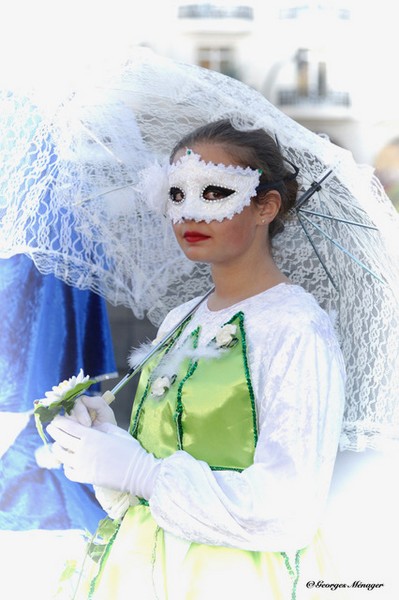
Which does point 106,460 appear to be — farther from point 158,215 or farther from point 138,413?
point 158,215

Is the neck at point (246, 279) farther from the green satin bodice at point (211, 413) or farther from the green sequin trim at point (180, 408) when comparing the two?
the green sequin trim at point (180, 408)

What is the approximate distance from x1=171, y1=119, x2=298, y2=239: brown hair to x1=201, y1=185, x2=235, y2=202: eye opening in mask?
0.07 meters

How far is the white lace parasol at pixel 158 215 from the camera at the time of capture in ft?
5.32

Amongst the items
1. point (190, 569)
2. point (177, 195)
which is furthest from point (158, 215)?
point (190, 569)

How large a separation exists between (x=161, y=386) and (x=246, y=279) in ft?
0.89

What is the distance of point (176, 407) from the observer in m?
1.49

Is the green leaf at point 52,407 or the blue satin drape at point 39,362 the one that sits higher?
the green leaf at point 52,407

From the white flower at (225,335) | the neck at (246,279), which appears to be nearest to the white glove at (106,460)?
the white flower at (225,335)

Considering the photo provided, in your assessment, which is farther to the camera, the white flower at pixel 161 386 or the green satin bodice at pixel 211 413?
the white flower at pixel 161 386

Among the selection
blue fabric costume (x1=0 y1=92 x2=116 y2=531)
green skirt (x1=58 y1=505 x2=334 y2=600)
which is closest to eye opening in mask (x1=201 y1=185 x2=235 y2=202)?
green skirt (x1=58 y1=505 x2=334 y2=600)

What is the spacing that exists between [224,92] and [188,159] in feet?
0.56

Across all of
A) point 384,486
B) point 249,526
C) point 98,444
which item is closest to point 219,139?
point 98,444

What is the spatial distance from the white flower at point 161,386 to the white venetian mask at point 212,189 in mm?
315

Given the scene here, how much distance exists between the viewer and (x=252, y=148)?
157 centimetres
